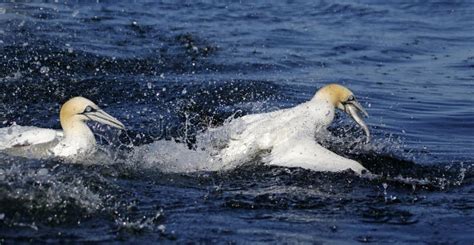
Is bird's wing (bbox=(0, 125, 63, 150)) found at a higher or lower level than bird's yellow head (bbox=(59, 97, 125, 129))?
lower

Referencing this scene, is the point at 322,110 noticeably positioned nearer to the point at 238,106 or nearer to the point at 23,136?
the point at 238,106

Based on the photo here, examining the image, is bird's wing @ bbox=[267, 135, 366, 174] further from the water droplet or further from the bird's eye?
the water droplet

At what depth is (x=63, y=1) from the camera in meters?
21.0

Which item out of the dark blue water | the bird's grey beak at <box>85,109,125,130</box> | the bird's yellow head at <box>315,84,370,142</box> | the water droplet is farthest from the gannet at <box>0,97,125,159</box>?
the water droplet

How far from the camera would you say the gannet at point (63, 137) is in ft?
33.5

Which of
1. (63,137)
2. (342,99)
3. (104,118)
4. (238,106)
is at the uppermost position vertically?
(342,99)

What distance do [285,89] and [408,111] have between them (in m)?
1.82

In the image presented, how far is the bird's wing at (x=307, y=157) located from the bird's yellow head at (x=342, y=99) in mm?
877

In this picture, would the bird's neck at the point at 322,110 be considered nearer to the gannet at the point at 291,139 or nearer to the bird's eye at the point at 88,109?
the gannet at the point at 291,139

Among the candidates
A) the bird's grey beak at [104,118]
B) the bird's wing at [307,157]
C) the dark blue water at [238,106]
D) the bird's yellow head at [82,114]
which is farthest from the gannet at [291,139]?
the bird's yellow head at [82,114]

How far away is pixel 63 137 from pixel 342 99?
3.14m

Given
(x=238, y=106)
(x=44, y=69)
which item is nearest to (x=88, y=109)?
(x=238, y=106)

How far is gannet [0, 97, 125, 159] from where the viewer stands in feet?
33.5

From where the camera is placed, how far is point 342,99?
1114 cm
